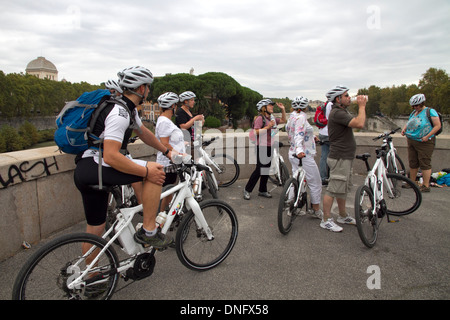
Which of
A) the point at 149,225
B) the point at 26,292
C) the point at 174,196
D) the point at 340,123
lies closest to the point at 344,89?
the point at 340,123

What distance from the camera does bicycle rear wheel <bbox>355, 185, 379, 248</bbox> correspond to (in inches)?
146

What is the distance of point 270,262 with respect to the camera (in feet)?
11.6

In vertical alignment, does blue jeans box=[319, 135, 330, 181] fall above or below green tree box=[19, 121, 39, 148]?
above

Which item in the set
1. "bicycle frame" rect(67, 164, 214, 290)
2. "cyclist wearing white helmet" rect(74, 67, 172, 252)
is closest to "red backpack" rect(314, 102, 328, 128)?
"bicycle frame" rect(67, 164, 214, 290)

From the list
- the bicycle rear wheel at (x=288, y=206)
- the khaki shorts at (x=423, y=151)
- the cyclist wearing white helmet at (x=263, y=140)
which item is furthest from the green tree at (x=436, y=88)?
the bicycle rear wheel at (x=288, y=206)

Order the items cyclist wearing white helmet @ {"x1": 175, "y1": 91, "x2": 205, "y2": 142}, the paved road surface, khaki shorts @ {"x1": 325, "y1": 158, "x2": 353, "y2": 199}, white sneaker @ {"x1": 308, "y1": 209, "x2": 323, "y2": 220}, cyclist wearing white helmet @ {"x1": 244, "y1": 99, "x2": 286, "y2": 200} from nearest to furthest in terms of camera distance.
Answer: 1. the paved road surface
2. khaki shorts @ {"x1": 325, "y1": 158, "x2": 353, "y2": 199}
3. white sneaker @ {"x1": 308, "y1": 209, "x2": 323, "y2": 220}
4. cyclist wearing white helmet @ {"x1": 175, "y1": 91, "x2": 205, "y2": 142}
5. cyclist wearing white helmet @ {"x1": 244, "y1": 99, "x2": 286, "y2": 200}

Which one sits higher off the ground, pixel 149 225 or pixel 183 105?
pixel 183 105

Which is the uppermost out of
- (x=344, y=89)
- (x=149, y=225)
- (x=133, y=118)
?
(x=344, y=89)

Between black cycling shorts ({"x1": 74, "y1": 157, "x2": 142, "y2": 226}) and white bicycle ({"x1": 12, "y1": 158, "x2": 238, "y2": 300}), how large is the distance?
0.19 m

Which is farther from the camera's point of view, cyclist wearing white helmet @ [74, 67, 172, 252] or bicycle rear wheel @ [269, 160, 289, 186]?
bicycle rear wheel @ [269, 160, 289, 186]

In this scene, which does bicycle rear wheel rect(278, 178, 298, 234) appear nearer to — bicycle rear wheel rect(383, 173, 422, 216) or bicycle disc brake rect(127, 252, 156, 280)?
bicycle rear wheel rect(383, 173, 422, 216)

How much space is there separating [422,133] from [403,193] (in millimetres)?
2297
